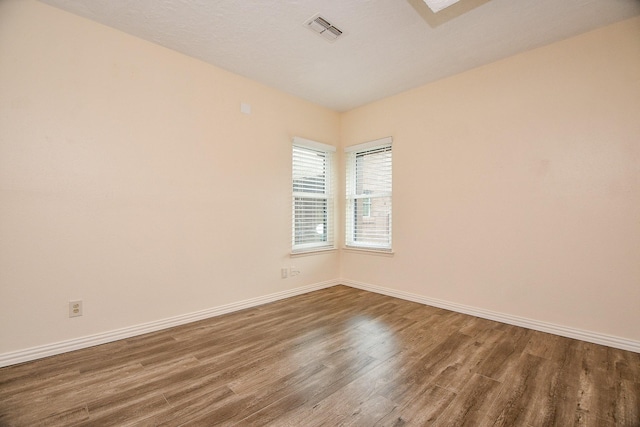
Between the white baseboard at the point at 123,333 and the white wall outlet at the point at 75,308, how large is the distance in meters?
0.20

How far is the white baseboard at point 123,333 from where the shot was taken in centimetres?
202

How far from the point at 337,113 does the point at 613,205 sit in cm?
334

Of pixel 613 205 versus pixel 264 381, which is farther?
pixel 613 205

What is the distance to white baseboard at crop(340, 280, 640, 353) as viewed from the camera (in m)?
2.27

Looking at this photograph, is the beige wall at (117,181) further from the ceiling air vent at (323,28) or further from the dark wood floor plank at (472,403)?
the dark wood floor plank at (472,403)

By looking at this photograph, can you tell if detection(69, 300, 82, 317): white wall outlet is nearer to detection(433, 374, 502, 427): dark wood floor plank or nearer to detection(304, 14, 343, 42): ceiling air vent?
detection(433, 374, 502, 427): dark wood floor plank

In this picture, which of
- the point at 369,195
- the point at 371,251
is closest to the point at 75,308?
the point at 371,251

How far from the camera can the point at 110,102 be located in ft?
7.84

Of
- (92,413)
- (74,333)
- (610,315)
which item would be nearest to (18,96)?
(74,333)

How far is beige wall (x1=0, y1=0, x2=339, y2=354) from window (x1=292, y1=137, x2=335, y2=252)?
0.51 m

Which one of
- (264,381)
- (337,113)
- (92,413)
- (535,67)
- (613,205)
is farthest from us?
(337,113)

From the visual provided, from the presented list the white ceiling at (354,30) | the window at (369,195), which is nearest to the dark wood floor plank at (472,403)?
the window at (369,195)

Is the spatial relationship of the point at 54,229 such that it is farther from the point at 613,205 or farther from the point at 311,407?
the point at 613,205

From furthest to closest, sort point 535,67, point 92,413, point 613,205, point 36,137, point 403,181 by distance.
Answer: point 403,181 → point 535,67 → point 613,205 → point 36,137 → point 92,413
